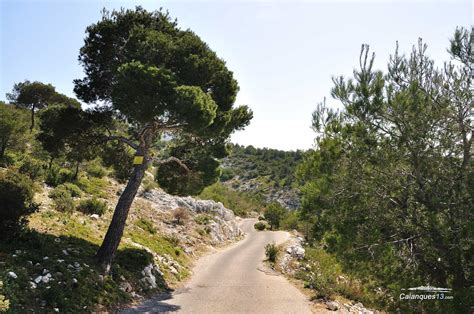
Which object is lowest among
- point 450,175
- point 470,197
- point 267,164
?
point 470,197

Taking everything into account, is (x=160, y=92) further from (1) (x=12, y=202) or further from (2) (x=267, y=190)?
(2) (x=267, y=190)

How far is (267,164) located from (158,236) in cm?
10447

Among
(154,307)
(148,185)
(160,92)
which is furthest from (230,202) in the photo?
(160,92)

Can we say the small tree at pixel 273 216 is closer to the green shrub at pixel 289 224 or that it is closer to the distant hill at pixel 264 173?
the green shrub at pixel 289 224

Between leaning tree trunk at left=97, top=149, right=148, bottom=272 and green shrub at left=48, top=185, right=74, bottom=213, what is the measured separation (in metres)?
4.67

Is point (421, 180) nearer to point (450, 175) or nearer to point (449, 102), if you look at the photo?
point (450, 175)

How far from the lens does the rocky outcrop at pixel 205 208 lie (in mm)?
26398

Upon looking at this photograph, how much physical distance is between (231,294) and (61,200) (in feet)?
29.5

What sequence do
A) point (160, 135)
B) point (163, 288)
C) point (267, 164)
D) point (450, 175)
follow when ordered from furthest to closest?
point (267, 164) → point (160, 135) → point (163, 288) → point (450, 175)

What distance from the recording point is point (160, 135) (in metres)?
14.3

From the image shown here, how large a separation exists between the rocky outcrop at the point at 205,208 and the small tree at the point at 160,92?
12.0 meters

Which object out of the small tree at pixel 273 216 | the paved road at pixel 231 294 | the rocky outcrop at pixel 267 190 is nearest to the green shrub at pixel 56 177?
the paved road at pixel 231 294

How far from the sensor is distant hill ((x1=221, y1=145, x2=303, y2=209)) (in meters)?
89.2

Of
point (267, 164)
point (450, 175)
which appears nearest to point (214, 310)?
point (450, 175)
